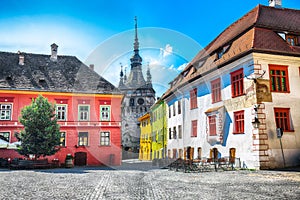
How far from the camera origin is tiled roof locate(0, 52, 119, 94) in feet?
96.0

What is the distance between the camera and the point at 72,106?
2962cm

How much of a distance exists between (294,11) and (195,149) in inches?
530

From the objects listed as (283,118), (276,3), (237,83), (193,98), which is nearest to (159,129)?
(193,98)

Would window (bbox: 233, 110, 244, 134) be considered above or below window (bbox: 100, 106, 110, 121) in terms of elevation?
below

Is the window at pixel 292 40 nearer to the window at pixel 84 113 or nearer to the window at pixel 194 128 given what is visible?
the window at pixel 194 128

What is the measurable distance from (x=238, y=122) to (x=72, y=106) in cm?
1720

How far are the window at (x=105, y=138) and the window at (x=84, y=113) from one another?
2.24 metres

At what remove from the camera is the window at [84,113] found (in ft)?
97.5

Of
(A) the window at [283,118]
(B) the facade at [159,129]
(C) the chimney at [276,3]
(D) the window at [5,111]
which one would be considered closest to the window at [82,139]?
(D) the window at [5,111]

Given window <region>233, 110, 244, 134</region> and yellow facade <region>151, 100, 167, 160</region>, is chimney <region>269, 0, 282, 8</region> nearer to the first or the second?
window <region>233, 110, 244, 134</region>

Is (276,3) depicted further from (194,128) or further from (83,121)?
(83,121)

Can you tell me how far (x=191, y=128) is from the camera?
2588 cm

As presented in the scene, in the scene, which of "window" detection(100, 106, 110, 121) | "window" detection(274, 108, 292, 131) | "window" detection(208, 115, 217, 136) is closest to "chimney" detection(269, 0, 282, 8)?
"window" detection(274, 108, 292, 131)

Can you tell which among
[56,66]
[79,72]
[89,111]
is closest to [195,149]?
A: [89,111]
